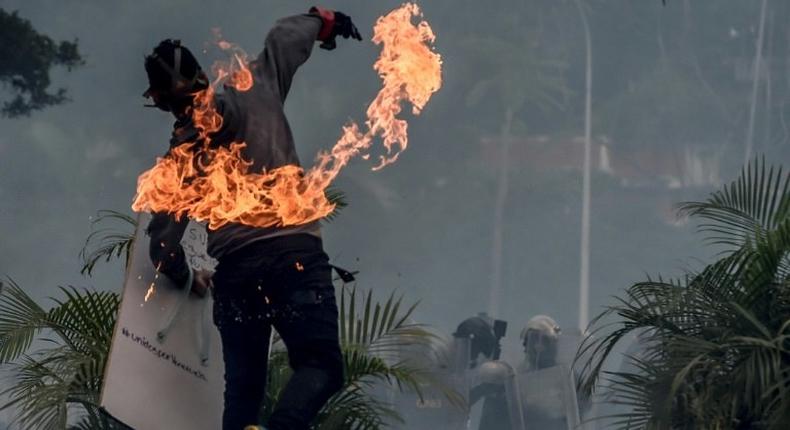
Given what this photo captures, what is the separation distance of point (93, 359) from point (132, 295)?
2.30m

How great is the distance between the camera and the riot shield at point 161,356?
12.3 feet

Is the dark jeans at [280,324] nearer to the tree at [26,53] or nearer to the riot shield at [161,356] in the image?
the riot shield at [161,356]

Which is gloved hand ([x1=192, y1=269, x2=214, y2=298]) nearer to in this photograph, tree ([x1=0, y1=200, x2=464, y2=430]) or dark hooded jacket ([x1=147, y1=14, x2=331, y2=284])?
dark hooded jacket ([x1=147, y1=14, x2=331, y2=284])

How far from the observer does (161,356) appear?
390 cm

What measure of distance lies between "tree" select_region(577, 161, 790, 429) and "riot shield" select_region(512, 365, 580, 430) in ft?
16.1

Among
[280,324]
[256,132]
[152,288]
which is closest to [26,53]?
[152,288]

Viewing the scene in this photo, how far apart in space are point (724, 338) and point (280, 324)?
2359 mm

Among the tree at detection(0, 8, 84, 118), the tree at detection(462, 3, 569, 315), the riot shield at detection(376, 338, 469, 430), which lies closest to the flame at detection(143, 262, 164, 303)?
the riot shield at detection(376, 338, 469, 430)

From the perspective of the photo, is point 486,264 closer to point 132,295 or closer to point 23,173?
point 23,173

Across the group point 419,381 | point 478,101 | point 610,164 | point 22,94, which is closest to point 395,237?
point 478,101

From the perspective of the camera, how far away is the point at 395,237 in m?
34.8

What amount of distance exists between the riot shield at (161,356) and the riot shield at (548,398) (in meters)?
7.04

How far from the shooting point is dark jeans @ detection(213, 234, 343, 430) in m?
3.78

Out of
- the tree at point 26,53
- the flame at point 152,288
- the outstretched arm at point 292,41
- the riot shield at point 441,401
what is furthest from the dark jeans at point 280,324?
the tree at point 26,53
